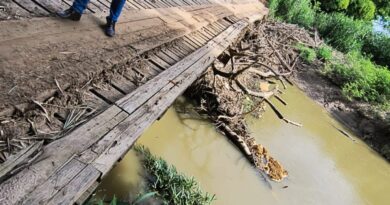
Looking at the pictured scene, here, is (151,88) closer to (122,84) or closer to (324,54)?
(122,84)

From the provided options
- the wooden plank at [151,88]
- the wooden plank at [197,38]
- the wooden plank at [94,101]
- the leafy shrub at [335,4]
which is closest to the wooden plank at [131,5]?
the wooden plank at [197,38]

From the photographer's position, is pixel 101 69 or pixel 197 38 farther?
pixel 197 38

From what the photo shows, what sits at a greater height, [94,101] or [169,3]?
[94,101]

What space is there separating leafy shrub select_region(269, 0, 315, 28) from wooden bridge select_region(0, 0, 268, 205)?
9843 mm

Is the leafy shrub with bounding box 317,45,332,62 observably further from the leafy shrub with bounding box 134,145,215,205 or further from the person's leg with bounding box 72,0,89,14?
the person's leg with bounding box 72,0,89,14

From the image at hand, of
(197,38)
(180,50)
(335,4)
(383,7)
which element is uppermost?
(180,50)

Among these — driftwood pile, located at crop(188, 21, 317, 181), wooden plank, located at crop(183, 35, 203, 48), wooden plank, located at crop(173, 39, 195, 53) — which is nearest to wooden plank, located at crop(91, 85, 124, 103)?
wooden plank, located at crop(173, 39, 195, 53)

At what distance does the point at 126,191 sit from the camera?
16.9ft

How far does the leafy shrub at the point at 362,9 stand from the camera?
20.5 meters

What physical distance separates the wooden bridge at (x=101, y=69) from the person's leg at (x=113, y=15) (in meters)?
0.09

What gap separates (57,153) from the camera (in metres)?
2.32

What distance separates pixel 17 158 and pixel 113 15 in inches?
96.4

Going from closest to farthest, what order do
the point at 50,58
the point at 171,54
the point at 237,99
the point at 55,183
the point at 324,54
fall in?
the point at 55,183
the point at 50,58
the point at 171,54
the point at 237,99
the point at 324,54

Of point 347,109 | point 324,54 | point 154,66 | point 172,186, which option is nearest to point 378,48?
point 324,54
